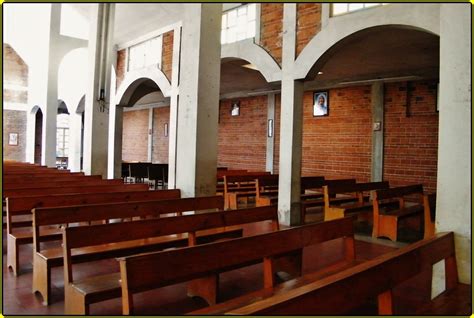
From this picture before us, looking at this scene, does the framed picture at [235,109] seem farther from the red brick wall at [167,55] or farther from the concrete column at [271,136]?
the red brick wall at [167,55]

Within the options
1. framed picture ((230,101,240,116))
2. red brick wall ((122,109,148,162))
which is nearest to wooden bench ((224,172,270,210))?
framed picture ((230,101,240,116))

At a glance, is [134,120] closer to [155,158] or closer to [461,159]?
[155,158]

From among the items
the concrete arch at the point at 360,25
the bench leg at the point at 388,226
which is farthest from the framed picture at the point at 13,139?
the bench leg at the point at 388,226

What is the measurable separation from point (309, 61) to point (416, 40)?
7.09 feet

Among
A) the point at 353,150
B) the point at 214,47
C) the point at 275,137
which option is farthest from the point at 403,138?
the point at 214,47

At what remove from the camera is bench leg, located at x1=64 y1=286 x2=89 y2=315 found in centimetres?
282

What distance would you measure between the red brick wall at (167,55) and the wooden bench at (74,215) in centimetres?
744

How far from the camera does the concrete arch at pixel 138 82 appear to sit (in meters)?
11.6

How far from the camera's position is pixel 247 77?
12141mm

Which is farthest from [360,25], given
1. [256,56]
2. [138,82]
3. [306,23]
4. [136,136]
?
[136,136]

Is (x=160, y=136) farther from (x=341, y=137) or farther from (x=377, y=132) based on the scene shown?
(x=377, y=132)

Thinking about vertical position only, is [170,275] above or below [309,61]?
below

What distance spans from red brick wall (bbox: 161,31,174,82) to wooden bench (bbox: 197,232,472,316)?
9430 millimetres

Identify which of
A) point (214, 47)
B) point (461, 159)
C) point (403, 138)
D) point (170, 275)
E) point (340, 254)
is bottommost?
point (340, 254)
